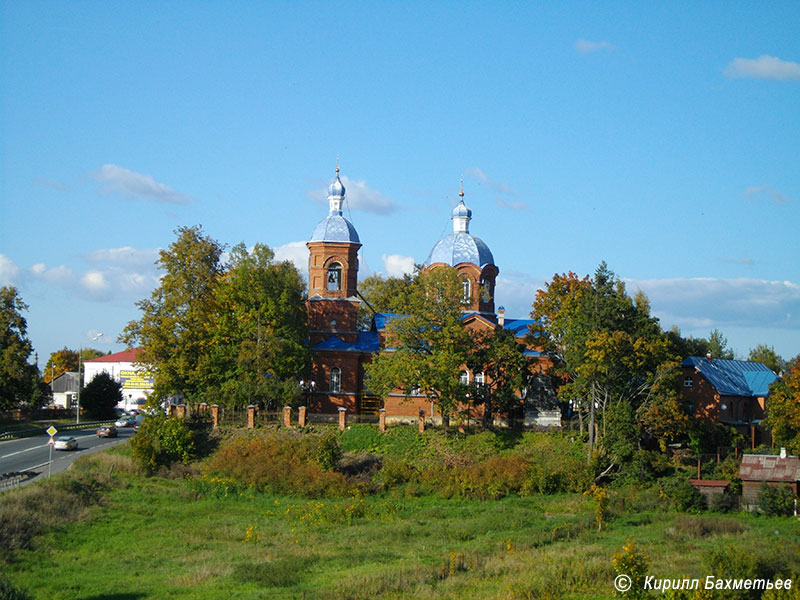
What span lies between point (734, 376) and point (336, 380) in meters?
22.9

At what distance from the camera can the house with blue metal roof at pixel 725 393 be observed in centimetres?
4603

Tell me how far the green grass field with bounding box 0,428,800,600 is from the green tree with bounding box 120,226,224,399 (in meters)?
6.32

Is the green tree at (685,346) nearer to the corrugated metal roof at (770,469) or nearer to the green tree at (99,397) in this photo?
the corrugated metal roof at (770,469)

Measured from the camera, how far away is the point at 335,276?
156ft

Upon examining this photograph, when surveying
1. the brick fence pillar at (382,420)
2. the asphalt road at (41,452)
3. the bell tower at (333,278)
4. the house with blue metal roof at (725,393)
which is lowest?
the asphalt road at (41,452)

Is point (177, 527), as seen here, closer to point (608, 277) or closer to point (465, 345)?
point (465, 345)

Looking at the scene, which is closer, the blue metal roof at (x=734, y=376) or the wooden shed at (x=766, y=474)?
the wooden shed at (x=766, y=474)

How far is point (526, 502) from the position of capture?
33812 mm

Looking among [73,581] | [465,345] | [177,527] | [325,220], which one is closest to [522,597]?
[73,581]

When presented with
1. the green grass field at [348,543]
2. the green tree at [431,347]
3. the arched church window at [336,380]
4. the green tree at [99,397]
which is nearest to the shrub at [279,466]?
the green grass field at [348,543]

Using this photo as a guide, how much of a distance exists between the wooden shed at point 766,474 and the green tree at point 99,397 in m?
48.3

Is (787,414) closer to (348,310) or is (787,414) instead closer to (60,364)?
(348,310)

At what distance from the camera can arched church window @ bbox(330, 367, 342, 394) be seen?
45.9 meters

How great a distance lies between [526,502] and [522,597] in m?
14.4
